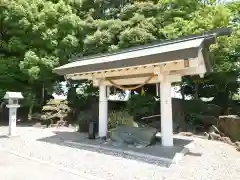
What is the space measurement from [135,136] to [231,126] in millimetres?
4172

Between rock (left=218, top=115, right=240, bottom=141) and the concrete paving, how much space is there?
22.3 ft

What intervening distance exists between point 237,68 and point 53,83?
11.4m

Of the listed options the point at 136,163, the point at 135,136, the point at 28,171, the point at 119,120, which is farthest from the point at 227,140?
the point at 28,171

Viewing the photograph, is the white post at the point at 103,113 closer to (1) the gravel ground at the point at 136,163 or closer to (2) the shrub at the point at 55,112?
(1) the gravel ground at the point at 136,163

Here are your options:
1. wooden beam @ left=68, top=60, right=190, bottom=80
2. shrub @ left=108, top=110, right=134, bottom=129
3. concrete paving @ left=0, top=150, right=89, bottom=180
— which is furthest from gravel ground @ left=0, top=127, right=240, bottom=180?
shrub @ left=108, top=110, right=134, bottom=129

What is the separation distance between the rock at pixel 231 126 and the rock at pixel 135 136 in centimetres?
348

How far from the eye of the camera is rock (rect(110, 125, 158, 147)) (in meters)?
7.76

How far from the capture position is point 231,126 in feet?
30.6

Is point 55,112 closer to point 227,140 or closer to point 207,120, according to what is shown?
point 207,120

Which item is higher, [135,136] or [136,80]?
[136,80]

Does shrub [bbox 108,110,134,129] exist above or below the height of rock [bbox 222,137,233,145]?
above

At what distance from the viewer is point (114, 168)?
556 centimetres

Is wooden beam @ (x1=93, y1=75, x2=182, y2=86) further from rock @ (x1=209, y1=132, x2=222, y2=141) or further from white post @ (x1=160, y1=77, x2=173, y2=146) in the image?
rock @ (x1=209, y1=132, x2=222, y2=141)

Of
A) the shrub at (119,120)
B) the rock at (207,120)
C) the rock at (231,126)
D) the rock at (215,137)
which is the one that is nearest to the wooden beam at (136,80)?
the shrub at (119,120)
